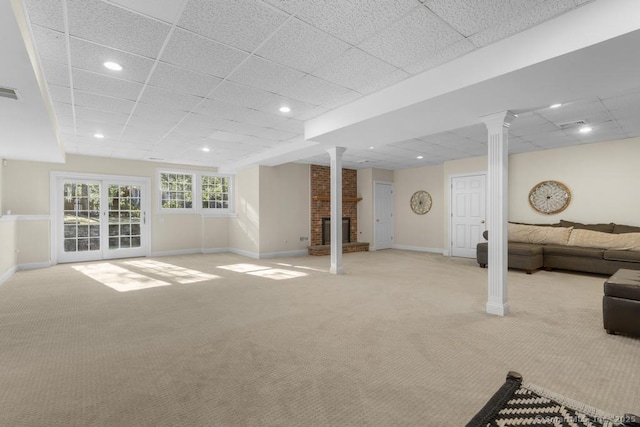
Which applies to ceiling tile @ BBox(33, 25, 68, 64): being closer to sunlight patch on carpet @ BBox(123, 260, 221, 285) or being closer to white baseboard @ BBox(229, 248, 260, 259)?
sunlight patch on carpet @ BBox(123, 260, 221, 285)

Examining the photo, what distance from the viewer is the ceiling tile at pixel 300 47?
2.55 m

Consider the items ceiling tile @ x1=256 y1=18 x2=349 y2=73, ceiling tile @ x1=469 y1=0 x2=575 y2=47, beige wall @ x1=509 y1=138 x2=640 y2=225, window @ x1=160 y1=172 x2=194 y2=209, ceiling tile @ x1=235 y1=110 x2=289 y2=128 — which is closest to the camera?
ceiling tile @ x1=469 y1=0 x2=575 y2=47

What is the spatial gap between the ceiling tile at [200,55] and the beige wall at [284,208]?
16.4 feet

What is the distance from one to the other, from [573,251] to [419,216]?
13.6ft

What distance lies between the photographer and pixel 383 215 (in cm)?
1005


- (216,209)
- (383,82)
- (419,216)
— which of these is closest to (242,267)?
(216,209)

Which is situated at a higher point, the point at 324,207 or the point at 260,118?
the point at 260,118

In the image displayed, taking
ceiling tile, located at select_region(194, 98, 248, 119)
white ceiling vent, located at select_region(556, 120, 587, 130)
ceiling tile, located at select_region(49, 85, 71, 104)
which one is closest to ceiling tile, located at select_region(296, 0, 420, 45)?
ceiling tile, located at select_region(194, 98, 248, 119)

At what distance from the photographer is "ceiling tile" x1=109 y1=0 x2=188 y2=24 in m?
2.18

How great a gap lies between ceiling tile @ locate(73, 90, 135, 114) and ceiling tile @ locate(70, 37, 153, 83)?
2.55 ft

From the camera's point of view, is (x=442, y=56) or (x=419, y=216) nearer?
(x=442, y=56)

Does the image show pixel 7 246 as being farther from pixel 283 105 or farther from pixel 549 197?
pixel 549 197

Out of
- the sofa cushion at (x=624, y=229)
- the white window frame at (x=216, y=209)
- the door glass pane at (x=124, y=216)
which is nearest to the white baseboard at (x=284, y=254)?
the white window frame at (x=216, y=209)

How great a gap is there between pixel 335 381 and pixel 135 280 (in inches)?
183
